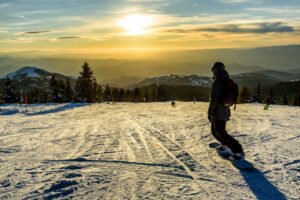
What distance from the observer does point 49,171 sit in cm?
721

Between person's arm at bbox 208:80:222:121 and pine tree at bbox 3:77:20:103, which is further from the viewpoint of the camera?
pine tree at bbox 3:77:20:103

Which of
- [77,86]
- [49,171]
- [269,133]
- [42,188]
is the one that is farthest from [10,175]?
[77,86]

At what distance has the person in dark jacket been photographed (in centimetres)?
768

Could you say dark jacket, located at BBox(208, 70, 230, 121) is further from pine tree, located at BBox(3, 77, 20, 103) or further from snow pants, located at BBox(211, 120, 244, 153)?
pine tree, located at BBox(3, 77, 20, 103)

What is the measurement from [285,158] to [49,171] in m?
5.55

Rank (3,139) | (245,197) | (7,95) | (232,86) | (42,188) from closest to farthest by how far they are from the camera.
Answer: (245,197), (42,188), (232,86), (3,139), (7,95)

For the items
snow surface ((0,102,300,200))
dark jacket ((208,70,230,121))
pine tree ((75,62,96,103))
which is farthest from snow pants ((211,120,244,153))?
pine tree ((75,62,96,103))

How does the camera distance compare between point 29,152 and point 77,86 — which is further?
point 77,86

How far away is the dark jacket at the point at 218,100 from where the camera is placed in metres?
7.66

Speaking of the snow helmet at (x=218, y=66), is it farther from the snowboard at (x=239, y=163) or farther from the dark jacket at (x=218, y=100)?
the snowboard at (x=239, y=163)

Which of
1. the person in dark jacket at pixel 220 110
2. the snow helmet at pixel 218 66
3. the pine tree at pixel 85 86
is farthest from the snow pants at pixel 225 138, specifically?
the pine tree at pixel 85 86

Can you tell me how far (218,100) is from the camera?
25.4 feet

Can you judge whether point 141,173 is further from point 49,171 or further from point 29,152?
point 29,152

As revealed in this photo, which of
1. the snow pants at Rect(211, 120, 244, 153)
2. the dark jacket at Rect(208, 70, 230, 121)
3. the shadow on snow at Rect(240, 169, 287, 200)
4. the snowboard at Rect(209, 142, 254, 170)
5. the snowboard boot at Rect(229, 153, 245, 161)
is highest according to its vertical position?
the dark jacket at Rect(208, 70, 230, 121)
